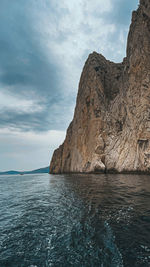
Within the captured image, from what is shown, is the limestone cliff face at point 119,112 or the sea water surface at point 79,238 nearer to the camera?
the sea water surface at point 79,238

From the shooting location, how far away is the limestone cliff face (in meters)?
25.8

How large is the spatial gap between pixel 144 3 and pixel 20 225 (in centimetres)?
4591

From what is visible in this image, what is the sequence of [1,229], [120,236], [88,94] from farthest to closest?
[88,94], [1,229], [120,236]

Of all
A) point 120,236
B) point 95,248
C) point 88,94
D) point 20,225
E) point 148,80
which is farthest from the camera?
point 88,94

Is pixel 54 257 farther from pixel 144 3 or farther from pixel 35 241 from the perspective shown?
pixel 144 3

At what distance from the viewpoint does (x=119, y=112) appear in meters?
35.9

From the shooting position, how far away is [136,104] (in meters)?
27.8

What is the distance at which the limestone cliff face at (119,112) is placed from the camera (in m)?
25.8

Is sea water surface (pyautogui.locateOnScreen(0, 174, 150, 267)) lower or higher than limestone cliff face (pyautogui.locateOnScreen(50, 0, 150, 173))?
lower

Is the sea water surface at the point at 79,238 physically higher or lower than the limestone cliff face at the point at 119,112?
lower

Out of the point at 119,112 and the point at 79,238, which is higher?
the point at 119,112

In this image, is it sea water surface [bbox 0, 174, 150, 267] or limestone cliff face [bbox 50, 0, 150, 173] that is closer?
sea water surface [bbox 0, 174, 150, 267]

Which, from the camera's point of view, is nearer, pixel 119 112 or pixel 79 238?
pixel 79 238

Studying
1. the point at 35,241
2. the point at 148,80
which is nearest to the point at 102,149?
Answer: the point at 148,80
